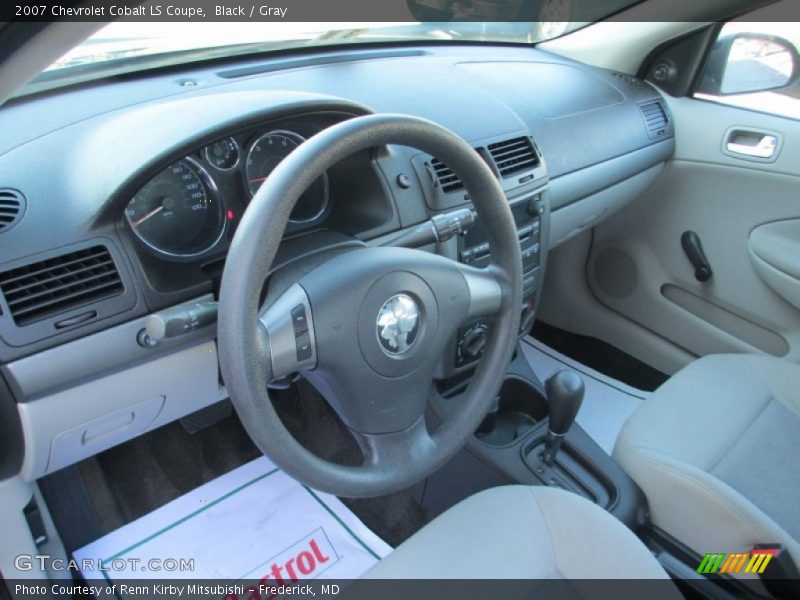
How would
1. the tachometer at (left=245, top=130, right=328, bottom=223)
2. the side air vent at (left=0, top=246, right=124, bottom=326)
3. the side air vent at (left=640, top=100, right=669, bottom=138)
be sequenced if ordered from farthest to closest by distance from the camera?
the side air vent at (left=640, top=100, right=669, bottom=138) → the tachometer at (left=245, top=130, right=328, bottom=223) → the side air vent at (left=0, top=246, right=124, bottom=326)

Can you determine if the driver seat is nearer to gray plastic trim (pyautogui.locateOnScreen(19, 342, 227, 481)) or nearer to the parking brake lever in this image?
gray plastic trim (pyautogui.locateOnScreen(19, 342, 227, 481))

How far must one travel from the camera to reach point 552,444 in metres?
1.46

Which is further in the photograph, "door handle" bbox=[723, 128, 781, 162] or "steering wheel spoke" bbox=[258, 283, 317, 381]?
"door handle" bbox=[723, 128, 781, 162]

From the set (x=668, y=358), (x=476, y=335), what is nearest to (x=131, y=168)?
(x=476, y=335)

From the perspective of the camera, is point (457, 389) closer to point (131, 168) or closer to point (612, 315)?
point (131, 168)

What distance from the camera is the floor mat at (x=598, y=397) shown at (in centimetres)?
183

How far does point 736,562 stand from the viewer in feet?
3.85

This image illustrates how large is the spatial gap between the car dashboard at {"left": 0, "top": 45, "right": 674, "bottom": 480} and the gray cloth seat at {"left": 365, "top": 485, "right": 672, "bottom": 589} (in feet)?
1.43

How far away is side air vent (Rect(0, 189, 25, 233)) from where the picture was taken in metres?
0.90

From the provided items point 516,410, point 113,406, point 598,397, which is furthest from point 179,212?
point 598,397

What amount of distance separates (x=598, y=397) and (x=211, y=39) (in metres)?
1.49

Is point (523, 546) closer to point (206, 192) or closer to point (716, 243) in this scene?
point (206, 192)

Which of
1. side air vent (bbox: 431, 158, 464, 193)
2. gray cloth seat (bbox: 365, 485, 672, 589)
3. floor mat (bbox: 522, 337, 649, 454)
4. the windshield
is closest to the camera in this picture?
gray cloth seat (bbox: 365, 485, 672, 589)

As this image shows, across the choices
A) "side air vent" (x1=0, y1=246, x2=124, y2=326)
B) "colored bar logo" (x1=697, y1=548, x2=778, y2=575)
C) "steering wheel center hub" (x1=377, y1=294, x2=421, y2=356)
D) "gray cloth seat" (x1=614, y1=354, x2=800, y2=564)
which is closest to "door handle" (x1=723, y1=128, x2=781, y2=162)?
"gray cloth seat" (x1=614, y1=354, x2=800, y2=564)
